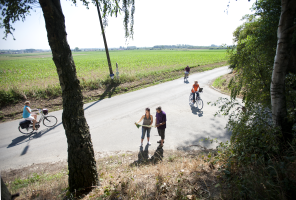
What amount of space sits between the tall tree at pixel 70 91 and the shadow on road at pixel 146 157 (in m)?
2.02

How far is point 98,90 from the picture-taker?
1473 centimetres

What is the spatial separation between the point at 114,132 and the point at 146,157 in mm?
2603

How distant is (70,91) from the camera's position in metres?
3.69

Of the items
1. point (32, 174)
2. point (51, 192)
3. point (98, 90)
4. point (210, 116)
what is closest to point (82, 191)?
point (51, 192)

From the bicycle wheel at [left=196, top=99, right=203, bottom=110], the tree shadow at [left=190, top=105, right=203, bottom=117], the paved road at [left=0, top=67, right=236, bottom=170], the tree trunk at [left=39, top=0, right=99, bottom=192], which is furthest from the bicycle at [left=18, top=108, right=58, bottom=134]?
the bicycle wheel at [left=196, top=99, right=203, bottom=110]

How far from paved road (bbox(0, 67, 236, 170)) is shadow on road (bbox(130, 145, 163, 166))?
0.34 m

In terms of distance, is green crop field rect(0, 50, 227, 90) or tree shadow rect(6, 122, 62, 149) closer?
tree shadow rect(6, 122, 62, 149)

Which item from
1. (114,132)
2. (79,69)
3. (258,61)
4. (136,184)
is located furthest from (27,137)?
(79,69)

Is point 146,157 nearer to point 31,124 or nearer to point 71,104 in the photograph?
point 71,104

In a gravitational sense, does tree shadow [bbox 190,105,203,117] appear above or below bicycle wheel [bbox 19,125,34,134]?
above

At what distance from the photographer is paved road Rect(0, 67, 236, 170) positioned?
22.0ft

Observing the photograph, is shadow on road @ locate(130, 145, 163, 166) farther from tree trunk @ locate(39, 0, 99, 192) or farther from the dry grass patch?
tree trunk @ locate(39, 0, 99, 192)

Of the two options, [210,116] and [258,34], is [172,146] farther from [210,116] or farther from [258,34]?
[258,34]

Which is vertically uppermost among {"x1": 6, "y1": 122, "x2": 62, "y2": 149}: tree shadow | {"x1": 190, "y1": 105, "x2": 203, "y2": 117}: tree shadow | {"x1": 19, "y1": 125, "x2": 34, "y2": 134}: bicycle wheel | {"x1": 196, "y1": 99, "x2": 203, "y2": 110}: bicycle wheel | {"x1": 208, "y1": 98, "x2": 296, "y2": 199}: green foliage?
{"x1": 208, "y1": 98, "x2": 296, "y2": 199}: green foliage
